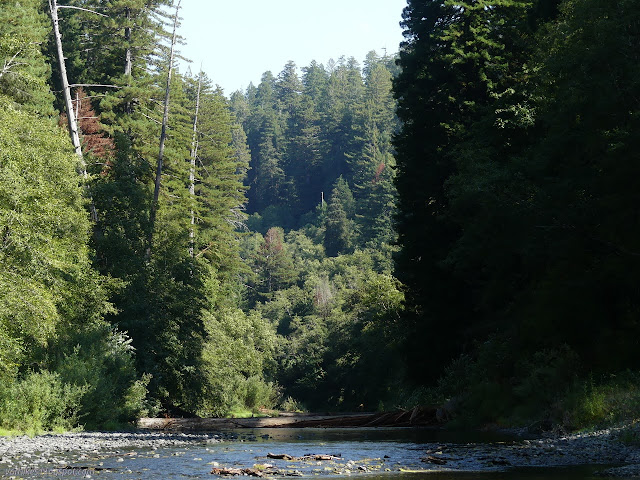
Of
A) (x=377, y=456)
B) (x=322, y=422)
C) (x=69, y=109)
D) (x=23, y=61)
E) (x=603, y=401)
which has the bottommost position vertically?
(x=322, y=422)

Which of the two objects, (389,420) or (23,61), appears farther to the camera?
(23,61)

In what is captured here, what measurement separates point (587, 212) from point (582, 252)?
110 centimetres

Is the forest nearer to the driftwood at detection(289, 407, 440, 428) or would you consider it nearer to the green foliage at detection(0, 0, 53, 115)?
the green foliage at detection(0, 0, 53, 115)

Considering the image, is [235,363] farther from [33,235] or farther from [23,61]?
[33,235]

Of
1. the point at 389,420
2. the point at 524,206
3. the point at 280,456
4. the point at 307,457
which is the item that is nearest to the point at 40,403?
the point at 280,456

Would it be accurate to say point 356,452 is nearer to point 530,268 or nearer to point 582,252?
point 582,252

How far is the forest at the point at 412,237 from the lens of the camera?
20.5m

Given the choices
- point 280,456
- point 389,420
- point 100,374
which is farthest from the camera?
point 389,420

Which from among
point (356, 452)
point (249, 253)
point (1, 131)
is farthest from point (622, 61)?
point (249, 253)

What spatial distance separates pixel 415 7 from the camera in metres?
39.8

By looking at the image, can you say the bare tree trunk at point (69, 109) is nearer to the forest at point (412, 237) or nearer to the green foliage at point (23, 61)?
the forest at point (412, 237)

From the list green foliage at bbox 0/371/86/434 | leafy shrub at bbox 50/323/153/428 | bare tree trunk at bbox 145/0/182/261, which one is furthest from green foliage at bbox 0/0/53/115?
green foliage at bbox 0/371/86/434

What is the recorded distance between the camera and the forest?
2052cm

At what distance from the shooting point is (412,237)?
3631cm
